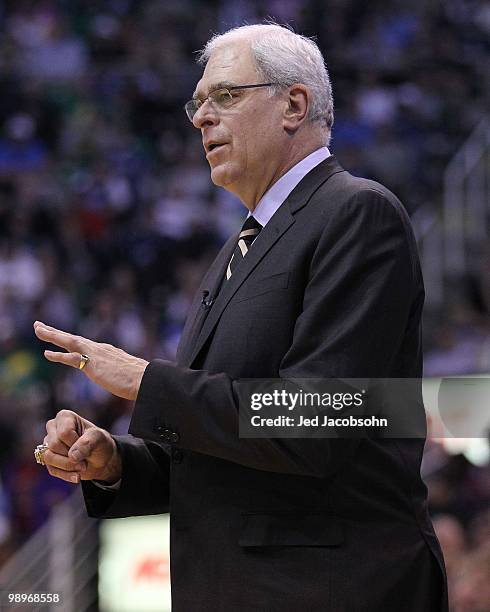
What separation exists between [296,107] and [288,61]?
0.28 ft

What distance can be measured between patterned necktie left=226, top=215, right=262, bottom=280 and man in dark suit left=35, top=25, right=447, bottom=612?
0.07 metres

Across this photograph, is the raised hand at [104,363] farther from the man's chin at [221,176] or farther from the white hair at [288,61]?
the white hair at [288,61]


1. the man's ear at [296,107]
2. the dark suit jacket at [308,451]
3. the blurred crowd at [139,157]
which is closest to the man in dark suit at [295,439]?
the dark suit jacket at [308,451]

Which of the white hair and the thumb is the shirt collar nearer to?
the white hair

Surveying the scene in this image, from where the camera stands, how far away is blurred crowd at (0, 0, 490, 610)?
637cm

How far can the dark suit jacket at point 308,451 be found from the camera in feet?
5.71

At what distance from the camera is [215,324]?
1917 mm

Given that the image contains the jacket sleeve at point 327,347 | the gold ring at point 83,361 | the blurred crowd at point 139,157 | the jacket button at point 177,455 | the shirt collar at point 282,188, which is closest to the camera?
the jacket sleeve at point 327,347

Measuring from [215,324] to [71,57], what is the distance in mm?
7066

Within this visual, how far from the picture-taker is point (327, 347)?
171cm

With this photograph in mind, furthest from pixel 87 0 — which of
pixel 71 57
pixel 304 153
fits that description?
pixel 304 153

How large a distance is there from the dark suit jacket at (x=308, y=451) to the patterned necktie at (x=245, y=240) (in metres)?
0.16

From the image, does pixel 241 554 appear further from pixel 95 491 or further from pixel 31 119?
pixel 31 119

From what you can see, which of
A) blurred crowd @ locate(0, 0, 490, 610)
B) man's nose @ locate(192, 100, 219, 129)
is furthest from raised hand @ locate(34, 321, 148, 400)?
blurred crowd @ locate(0, 0, 490, 610)
